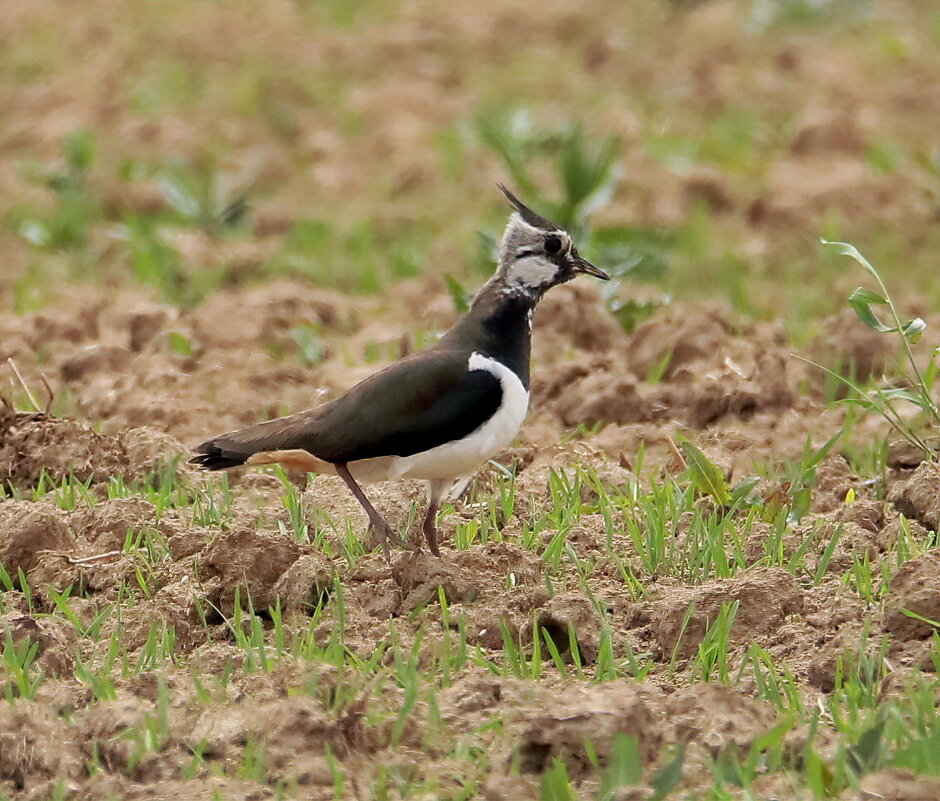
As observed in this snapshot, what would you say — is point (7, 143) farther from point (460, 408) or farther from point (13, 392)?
point (460, 408)

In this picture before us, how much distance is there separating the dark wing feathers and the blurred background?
83.4 inches

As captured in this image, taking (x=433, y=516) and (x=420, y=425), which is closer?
(x=420, y=425)

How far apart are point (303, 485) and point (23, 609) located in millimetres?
1261

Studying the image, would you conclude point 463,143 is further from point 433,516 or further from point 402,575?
point 402,575

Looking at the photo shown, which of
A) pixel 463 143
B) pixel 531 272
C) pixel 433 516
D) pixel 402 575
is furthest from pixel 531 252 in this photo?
pixel 463 143

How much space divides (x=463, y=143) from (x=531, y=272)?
18.0 feet

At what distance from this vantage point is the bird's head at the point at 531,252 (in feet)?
17.0

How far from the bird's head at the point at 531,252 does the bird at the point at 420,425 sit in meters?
0.12

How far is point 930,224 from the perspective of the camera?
9.12m

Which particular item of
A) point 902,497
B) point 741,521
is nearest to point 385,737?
point 741,521

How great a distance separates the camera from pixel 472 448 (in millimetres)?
4785

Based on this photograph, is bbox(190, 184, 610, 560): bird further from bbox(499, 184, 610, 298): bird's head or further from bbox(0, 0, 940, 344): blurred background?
bbox(0, 0, 940, 344): blurred background

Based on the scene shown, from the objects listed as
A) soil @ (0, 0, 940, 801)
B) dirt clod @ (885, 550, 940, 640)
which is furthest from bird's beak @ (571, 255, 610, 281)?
dirt clod @ (885, 550, 940, 640)

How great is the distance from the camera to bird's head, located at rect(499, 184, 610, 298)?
517 cm
